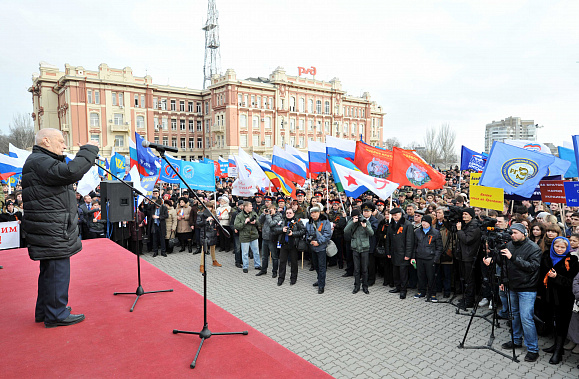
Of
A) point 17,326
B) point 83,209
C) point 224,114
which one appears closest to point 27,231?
point 17,326

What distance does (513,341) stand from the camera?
566 centimetres

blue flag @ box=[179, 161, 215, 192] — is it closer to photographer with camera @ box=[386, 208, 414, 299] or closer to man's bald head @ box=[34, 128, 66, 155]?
photographer with camera @ box=[386, 208, 414, 299]

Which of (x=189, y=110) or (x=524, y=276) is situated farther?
(x=189, y=110)

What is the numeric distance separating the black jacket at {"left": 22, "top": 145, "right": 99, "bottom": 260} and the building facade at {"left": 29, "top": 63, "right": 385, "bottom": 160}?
56.9 metres

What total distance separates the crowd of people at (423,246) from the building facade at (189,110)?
47919 millimetres

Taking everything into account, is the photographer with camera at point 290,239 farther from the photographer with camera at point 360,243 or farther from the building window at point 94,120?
the building window at point 94,120

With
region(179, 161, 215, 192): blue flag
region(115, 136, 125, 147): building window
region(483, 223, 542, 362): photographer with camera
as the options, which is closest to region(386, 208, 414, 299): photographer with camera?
region(483, 223, 542, 362): photographer with camera

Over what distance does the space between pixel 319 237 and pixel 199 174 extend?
4.74 metres

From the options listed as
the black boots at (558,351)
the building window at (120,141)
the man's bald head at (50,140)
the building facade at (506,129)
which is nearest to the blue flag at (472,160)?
the black boots at (558,351)

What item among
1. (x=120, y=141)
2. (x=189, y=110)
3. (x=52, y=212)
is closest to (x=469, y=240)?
(x=52, y=212)

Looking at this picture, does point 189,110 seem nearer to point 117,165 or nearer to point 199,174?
point 117,165

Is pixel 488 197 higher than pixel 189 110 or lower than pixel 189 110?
lower

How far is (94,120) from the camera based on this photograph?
55.2 m

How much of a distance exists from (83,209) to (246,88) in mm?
52288
